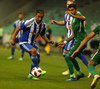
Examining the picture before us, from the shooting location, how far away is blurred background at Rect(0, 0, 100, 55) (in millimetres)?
23625

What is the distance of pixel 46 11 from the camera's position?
101ft

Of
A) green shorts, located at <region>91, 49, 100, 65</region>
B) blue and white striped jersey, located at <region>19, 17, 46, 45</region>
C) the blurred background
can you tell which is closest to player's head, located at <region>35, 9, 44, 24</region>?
blue and white striped jersey, located at <region>19, 17, 46, 45</region>

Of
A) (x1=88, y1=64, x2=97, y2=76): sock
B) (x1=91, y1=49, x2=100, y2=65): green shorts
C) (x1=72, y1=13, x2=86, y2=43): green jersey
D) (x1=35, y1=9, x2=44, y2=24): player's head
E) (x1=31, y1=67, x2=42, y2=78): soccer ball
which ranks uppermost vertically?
(x1=35, y1=9, x2=44, y2=24): player's head

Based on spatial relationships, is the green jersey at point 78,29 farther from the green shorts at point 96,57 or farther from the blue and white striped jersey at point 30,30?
the green shorts at point 96,57

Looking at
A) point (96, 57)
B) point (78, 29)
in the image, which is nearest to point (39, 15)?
point (78, 29)

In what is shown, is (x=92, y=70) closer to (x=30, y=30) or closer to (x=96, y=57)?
(x=96, y=57)

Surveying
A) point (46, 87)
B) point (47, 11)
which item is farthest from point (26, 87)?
point (47, 11)

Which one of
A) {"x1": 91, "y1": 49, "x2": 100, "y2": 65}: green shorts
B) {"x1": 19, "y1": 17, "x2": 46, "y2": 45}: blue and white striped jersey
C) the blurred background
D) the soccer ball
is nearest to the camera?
{"x1": 91, "y1": 49, "x2": 100, "y2": 65}: green shorts

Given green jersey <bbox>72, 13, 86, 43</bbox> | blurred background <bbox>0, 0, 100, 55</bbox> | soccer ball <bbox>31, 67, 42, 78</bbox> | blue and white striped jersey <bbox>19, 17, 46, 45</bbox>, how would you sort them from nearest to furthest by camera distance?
1. soccer ball <bbox>31, 67, 42, 78</bbox>
2. green jersey <bbox>72, 13, 86, 43</bbox>
3. blue and white striped jersey <bbox>19, 17, 46, 45</bbox>
4. blurred background <bbox>0, 0, 100, 55</bbox>

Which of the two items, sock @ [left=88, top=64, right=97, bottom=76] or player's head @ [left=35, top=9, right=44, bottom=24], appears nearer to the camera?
sock @ [left=88, top=64, right=97, bottom=76]

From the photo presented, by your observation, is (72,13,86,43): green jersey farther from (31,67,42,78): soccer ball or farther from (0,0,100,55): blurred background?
(0,0,100,55): blurred background

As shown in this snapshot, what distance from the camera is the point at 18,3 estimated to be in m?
38.0

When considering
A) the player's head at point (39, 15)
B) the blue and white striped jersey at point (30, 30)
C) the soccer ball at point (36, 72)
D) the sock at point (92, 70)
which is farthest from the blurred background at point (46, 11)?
the sock at point (92, 70)

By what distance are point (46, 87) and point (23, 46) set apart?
5.33 feet
